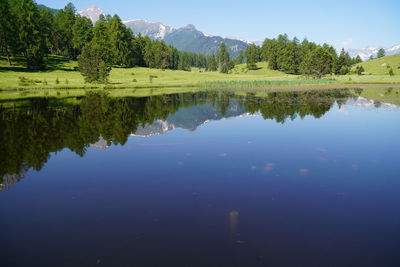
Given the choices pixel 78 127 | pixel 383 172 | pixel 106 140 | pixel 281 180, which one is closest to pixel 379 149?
pixel 383 172

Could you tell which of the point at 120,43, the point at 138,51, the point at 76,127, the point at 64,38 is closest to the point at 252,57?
the point at 138,51

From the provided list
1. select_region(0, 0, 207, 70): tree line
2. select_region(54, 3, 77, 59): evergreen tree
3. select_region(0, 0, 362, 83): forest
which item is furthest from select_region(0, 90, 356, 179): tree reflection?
select_region(54, 3, 77, 59): evergreen tree

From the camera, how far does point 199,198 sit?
10766 millimetres

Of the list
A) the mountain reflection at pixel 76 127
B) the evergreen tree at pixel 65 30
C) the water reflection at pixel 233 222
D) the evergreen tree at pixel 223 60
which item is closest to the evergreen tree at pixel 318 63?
the evergreen tree at pixel 223 60

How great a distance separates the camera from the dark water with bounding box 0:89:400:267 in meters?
7.54

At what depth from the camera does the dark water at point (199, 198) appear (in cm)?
754

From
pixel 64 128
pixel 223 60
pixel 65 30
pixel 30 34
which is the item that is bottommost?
pixel 64 128

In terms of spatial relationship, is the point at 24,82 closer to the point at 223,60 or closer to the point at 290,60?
the point at 290,60

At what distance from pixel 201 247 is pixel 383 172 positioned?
10.3 meters

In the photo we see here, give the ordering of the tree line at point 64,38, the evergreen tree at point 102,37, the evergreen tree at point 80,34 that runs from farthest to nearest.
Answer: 1. the evergreen tree at point 80,34
2. the evergreen tree at point 102,37
3. the tree line at point 64,38

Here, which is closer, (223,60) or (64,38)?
(64,38)

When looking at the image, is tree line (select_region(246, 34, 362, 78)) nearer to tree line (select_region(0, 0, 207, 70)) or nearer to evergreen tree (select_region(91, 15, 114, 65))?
tree line (select_region(0, 0, 207, 70))

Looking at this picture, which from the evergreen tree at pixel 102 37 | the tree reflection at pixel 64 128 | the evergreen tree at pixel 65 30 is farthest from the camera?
the evergreen tree at pixel 65 30

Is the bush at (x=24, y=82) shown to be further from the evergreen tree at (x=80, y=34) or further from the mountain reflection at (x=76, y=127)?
the evergreen tree at (x=80, y=34)
